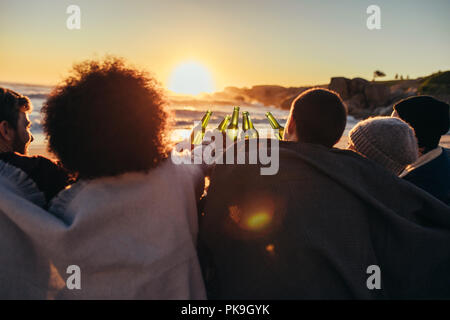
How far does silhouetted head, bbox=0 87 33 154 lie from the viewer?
174cm

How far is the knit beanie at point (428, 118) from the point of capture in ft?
8.41

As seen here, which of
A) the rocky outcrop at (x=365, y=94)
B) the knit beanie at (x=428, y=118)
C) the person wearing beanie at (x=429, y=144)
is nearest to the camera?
the person wearing beanie at (x=429, y=144)

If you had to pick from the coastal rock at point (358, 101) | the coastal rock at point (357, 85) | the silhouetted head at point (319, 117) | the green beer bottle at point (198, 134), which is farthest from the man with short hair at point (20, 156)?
the coastal rock at point (357, 85)

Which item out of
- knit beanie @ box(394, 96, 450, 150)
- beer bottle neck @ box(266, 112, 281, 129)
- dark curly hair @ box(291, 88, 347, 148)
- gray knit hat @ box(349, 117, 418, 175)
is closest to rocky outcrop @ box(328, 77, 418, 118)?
knit beanie @ box(394, 96, 450, 150)

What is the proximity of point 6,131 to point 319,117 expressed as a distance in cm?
188

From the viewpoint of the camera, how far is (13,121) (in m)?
1.78

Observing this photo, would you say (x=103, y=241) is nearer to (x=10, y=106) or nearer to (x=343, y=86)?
(x=10, y=106)

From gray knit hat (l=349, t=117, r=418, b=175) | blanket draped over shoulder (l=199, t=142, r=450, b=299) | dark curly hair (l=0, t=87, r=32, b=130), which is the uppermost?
dark curly hair (l=0, t=87, r=32, b=130)

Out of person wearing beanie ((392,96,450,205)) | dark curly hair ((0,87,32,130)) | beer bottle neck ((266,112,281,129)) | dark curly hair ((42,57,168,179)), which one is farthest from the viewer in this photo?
beer bottle neck ((266,112,281,129))

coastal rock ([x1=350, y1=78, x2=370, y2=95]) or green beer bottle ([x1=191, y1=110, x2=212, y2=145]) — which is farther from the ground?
coastal rock ([x1=350, y1=78, x2=370, y2=95])

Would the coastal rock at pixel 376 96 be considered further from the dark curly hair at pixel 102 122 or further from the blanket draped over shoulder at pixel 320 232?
the dark curly hair at pixel 102 122

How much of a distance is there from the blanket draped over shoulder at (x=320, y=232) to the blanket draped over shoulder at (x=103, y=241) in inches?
12.3

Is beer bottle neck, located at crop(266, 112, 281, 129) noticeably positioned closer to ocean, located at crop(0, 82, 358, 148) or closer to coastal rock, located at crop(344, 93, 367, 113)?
ocean, located at crop(0, 82, 358, 148)
